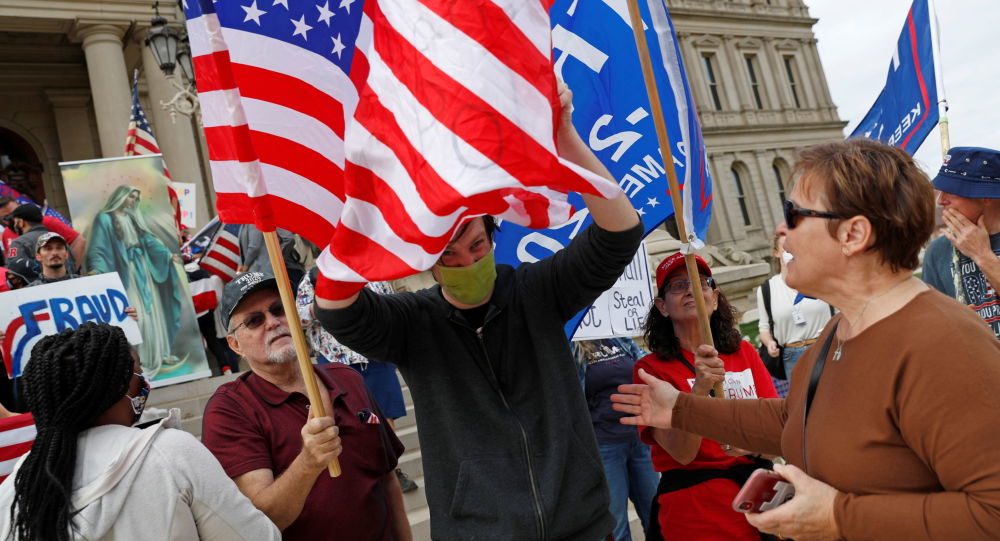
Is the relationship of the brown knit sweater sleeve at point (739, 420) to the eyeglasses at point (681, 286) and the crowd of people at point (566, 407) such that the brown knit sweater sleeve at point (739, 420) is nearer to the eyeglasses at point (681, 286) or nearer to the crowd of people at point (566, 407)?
the crowd of people at point (566, 407)

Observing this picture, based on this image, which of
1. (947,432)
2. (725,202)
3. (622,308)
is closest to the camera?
(947,432)

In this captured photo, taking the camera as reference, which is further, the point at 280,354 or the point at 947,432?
the point at 280,354

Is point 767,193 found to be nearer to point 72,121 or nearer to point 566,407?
point 72,121

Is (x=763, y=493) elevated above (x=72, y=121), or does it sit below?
below

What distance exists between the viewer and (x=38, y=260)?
6.45 metres

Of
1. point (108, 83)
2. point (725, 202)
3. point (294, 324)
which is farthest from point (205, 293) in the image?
point (725, 202)

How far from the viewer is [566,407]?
7.36 ft

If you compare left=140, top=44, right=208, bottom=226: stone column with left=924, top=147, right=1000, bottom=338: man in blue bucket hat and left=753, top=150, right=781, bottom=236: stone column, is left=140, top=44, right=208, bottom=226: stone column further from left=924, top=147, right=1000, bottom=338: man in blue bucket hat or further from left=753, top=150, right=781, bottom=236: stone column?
left=753, top=150, right=781, bottom=236: stone column

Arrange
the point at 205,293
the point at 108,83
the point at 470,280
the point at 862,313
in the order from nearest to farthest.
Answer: the point at 862,313 < the point at 470,280 < the point at 205,293 < the point at 108,83

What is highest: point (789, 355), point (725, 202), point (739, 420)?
point (725, 202)

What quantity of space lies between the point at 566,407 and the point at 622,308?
202 cm

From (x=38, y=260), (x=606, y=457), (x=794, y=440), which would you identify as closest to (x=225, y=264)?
(x=38, y=260)

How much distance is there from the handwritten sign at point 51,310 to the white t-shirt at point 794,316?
16.1 feet

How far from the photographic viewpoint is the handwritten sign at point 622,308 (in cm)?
409
